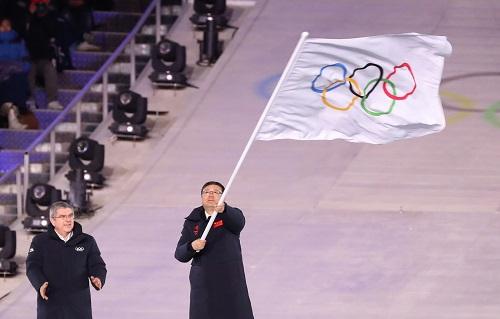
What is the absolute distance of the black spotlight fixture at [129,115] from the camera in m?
19.0

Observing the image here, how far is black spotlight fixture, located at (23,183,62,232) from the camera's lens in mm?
16969

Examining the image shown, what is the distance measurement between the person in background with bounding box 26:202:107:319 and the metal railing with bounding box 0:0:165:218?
6.33 meters

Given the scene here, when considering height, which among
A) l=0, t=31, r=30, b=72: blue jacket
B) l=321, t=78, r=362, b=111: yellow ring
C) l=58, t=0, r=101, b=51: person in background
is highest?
l=321, t=78, r=362, b=111: yellow ring

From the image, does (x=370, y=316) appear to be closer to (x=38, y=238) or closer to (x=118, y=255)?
(x=118, y=255)

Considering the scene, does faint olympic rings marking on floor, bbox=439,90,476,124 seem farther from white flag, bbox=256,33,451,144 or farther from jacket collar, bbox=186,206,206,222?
jacket collar, bbox=186,206,206,222

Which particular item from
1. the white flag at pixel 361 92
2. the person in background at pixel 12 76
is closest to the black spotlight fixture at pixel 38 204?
the person in background at pixel 12 76

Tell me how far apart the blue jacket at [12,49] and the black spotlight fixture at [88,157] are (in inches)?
120

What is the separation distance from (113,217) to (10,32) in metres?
4.58

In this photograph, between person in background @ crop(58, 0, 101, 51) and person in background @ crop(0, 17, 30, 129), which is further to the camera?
person in background @ crop(58, 0, 101, 51)

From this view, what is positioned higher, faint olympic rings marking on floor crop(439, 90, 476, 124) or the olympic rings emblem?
the olympic rings emblem

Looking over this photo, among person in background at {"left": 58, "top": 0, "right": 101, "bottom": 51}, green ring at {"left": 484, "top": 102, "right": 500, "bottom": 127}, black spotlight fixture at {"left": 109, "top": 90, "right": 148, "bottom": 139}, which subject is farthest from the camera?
person in background at {"left": 58, "top": 0, "right": 101, "bottom": 51}

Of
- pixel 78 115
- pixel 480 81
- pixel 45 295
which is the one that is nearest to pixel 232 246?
pixel 45 295

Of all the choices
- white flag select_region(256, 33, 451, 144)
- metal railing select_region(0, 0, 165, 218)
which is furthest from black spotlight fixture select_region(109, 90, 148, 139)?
white flag select_region(256, 33, 451, 144)

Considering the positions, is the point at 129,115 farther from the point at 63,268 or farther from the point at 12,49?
the point at 63,268
